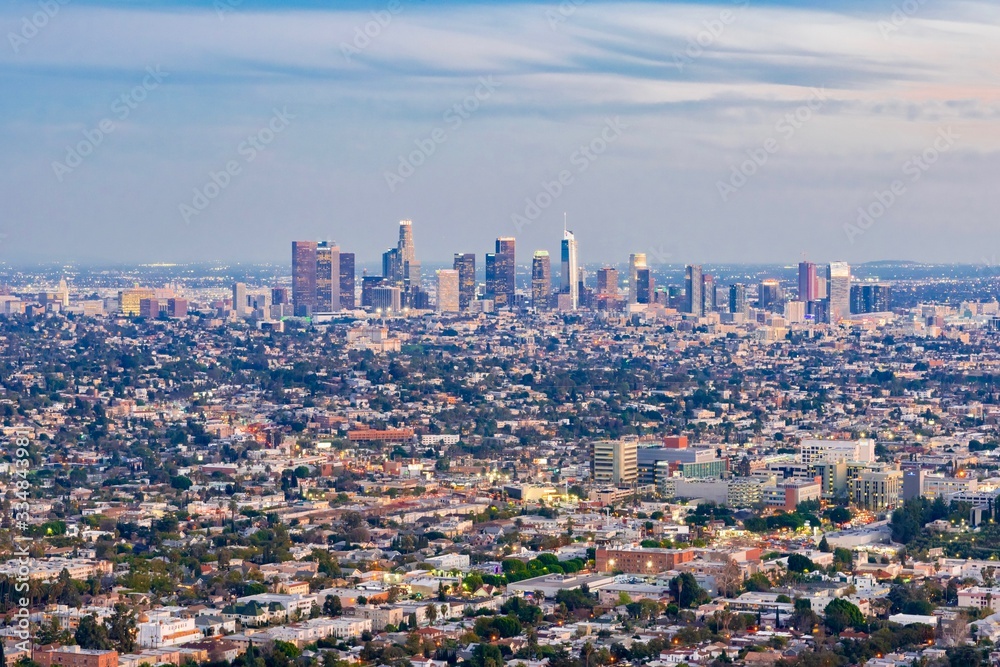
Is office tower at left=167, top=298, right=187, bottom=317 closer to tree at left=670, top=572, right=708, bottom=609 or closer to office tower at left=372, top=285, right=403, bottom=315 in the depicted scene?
office tower at left=372, top=285, right=403, bottom=315

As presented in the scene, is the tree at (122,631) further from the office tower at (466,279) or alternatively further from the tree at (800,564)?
the office tower at (466,279)

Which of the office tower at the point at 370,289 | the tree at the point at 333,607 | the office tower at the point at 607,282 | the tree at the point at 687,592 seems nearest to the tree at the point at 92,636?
the tree at the point at 333,607

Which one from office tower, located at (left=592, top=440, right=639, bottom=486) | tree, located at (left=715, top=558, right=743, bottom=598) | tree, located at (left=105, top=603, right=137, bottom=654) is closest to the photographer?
tree, located at (left=105, top=603, right=137, bottom=654)

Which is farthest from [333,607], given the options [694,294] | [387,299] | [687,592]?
[694,294]

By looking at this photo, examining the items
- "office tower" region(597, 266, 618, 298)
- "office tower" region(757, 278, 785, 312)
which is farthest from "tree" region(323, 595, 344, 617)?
"office tower" region(597, 266, 618, 298)

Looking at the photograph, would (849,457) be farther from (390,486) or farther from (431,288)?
(431,288)
